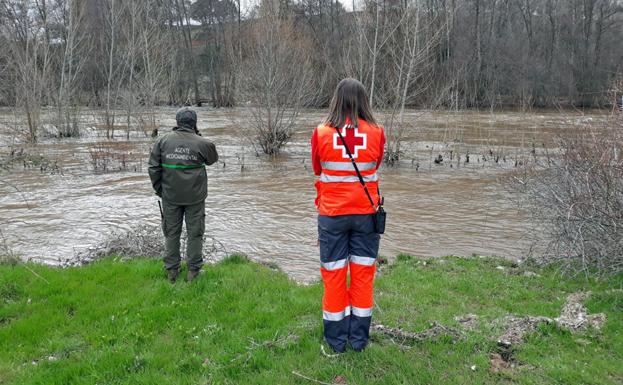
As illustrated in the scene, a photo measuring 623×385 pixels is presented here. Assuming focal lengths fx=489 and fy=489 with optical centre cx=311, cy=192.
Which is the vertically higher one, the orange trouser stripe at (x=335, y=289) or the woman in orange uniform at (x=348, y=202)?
the woman in orange uniform at (x=348, y=202)

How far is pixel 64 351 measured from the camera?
4.52 metres

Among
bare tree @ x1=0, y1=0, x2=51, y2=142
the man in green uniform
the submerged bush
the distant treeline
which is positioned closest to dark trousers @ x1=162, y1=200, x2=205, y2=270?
the man in green uniform

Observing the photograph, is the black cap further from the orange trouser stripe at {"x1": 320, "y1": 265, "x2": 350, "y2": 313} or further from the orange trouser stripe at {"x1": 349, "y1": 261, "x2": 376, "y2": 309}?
the orange trouser stripe at {"x1": 349, "y1": 261, "x2": 376, "y2": 309}

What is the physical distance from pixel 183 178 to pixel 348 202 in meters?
2.45

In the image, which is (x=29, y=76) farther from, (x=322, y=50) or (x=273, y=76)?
(x=322, y=50)

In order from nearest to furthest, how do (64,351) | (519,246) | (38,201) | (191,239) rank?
(64,351)
(191,239)
(519,246)
(38,201)

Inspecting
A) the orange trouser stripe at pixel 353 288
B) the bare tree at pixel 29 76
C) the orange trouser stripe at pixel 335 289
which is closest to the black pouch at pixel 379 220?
the orange trouser stripe at pixel 353 288

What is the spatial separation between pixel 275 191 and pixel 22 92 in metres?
14.7

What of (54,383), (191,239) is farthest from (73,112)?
(54,383)

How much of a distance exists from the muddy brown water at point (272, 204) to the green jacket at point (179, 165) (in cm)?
151

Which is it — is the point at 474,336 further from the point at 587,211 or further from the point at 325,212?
the point at 587,211

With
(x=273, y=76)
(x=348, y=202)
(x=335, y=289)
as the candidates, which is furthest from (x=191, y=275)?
(x=273, y=76)

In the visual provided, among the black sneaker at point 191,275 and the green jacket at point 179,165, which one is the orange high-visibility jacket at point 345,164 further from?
the black sneaker at point 191,275

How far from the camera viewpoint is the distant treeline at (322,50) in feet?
63.4
